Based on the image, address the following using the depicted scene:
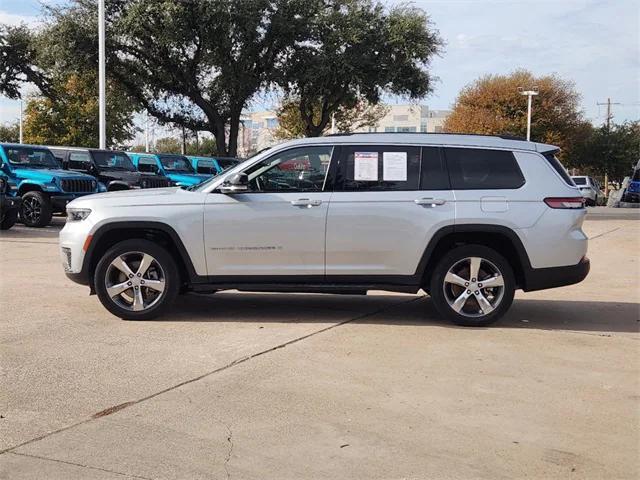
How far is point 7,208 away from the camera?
14.9 m

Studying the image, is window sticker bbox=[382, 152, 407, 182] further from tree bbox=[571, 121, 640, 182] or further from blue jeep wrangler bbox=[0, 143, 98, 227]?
tree bbox=[571, 121, 640, 182]

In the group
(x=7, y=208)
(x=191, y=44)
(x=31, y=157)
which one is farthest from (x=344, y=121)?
(x=7, y=208)

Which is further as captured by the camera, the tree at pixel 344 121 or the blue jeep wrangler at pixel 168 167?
the tree at pixel 344 121

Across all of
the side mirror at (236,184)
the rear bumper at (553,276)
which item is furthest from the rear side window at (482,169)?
the side mirror at (236,184)

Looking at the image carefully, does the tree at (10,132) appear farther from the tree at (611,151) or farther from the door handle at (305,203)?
the door handle at (305,203)

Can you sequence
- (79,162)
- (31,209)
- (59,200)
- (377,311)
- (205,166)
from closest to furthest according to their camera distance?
(377,311) < (59,200) < (31,209) < (79,162) < (205,166)

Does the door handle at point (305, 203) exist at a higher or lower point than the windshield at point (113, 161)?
lower

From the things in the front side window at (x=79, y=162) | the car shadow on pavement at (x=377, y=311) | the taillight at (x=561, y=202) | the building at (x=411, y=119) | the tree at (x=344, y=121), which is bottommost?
the car shadow on pavement at (x=377, y=311)

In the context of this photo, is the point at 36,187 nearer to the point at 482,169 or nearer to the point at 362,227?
the point at 362,227

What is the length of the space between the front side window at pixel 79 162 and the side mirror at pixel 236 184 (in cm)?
1349

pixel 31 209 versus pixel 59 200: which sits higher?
pixel 59 200

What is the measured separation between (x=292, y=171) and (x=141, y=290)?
1881 mm

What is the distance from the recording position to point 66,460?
148 inches

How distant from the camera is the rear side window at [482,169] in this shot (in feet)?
22.1
